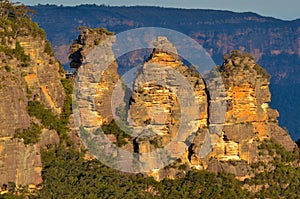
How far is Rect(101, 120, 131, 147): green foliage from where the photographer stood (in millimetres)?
57481

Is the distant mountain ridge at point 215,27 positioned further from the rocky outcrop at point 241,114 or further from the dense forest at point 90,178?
the dense forest at point 90,178

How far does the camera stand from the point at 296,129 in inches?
4929

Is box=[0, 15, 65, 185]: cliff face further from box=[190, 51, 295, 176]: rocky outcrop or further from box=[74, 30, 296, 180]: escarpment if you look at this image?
box=[190, 51, 295, 176]: rocky outcrop

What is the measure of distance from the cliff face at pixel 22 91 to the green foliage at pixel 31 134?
163 mm

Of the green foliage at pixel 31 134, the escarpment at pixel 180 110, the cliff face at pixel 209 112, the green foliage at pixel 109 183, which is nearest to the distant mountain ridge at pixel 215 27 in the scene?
the cliff face at pixel 209 112

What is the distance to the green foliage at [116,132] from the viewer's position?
5748cm

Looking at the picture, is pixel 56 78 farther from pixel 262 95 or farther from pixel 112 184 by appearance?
pixel 262 95

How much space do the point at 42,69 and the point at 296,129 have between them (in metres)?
73.3

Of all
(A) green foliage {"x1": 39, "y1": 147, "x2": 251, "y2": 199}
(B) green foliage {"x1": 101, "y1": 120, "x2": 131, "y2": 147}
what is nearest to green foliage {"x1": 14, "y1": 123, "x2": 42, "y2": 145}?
(A) green foliage {"x1": 39, "y1": 147, "x2": 251, "y2": 199}

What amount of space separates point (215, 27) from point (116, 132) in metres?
127

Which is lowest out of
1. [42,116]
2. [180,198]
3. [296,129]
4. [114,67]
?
[180,198]

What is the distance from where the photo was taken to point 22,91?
52812 millimetres

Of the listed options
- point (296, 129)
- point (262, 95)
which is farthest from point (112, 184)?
point (296, 129)

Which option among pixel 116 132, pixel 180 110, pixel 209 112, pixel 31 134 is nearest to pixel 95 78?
pixel 116 132
